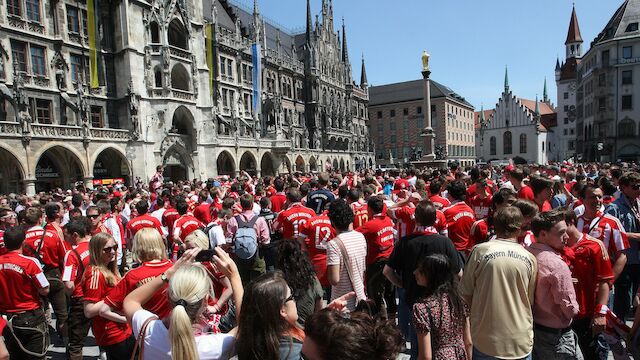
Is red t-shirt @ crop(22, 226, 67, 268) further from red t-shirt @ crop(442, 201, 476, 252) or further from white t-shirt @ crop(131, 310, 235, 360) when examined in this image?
red t-shirt @ crop(442, 201, 476, 252)

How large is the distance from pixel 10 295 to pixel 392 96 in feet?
278

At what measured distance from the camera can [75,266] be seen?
206 inches

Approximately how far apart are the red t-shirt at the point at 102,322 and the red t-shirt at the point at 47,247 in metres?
2.96

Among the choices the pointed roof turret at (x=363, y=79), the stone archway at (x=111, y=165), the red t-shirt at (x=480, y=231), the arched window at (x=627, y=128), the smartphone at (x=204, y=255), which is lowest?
the red t-shirt at (x=480, y=231)

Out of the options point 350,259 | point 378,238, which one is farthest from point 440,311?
point 378,238

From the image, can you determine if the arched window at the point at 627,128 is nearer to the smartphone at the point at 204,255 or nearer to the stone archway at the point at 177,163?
the stone archway at the point at 177,163

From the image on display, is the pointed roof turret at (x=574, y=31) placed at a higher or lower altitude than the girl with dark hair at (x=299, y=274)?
higher

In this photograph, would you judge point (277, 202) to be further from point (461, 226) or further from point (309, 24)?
point (309, 24)

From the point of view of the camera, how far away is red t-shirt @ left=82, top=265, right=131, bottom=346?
4.02 m

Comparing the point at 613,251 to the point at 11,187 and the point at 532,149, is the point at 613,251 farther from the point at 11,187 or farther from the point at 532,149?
the point at 532,149

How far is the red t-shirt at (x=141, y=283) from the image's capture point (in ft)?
11.6

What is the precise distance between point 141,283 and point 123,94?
2932cm

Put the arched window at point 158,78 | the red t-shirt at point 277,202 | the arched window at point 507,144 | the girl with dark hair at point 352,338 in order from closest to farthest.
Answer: the girl with dark hair at point 352,338
the red t-shirt at point 277,202
the arched window at point 158,78
the arched window at point 507,144

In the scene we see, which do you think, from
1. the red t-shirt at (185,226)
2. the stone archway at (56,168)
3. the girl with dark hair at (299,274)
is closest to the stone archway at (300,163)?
the stone archway at (56,168)
